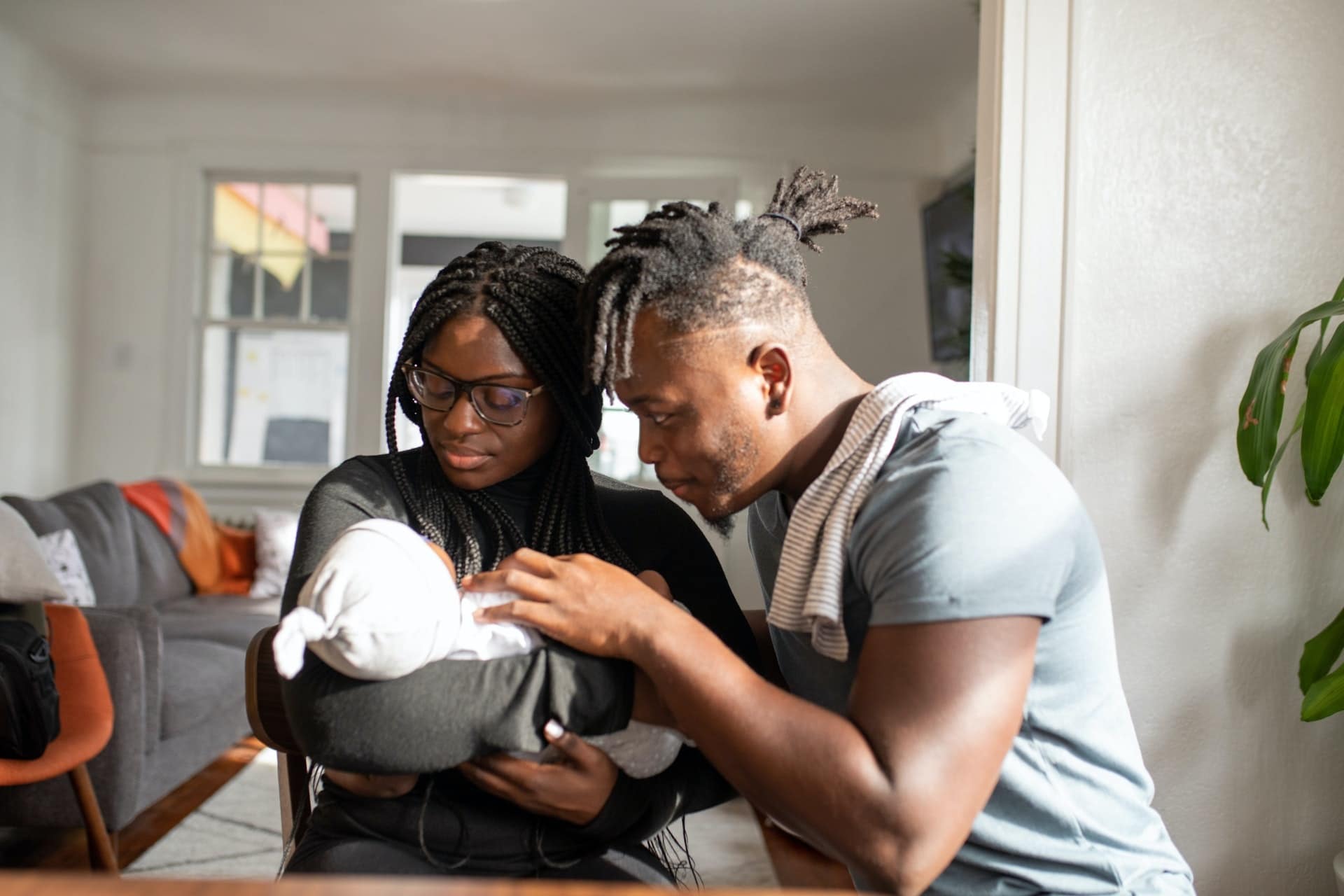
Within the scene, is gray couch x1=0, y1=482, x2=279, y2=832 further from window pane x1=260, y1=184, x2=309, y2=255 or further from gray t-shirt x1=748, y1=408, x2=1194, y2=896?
gray t-shirt x1=748, y1=408, x2=1194, y2=896

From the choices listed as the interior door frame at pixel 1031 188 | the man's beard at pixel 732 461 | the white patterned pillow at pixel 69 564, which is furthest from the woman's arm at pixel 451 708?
the white patterned pillow at pixel 69 564

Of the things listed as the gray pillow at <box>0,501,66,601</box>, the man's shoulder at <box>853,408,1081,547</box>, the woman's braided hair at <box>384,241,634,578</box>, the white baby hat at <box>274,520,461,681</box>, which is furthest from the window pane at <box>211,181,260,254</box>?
the man's shoulder at <box>853,408,1081,547</box>

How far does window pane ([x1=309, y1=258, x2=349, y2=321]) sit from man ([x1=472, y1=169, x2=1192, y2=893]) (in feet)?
17.4

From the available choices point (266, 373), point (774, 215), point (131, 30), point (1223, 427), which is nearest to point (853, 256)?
point (266, 373)

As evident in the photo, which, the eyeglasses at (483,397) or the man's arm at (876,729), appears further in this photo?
the eyeglasses at (483,397)

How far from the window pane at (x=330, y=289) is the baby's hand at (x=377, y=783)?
5361 mm

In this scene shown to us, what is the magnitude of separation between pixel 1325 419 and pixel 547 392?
1.27 meters

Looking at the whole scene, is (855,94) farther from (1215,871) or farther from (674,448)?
(674,448)

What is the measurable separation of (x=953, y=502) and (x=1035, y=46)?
3.94ft

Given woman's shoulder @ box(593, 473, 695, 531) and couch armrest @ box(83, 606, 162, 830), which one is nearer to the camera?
woman's shoulder @ box(593, 473, 695, 531)

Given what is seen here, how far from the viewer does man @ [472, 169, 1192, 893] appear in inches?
33.3

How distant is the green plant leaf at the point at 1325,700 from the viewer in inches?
65.1

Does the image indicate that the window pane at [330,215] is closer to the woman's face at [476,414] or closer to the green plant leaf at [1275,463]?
the woman's face at [476,414]

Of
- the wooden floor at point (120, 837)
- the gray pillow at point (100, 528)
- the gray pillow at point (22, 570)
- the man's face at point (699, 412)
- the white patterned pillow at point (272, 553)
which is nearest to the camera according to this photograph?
the man's face at point (699, 412)
